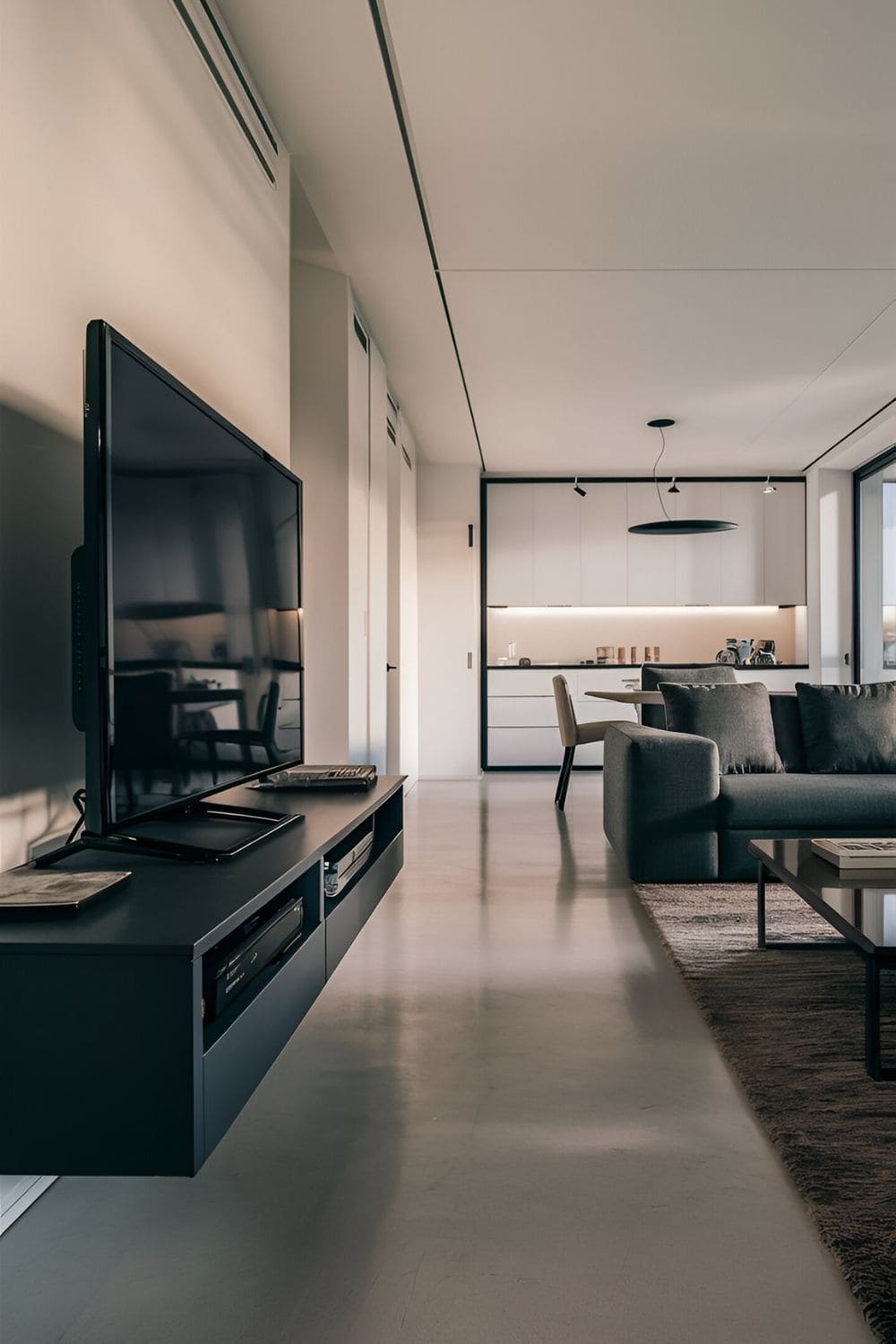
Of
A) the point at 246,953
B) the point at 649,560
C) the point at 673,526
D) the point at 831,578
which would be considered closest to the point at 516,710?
the point at 649,560

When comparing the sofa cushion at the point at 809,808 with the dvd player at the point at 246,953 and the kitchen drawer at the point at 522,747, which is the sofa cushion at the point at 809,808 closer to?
the dvd player at the point at 246,953

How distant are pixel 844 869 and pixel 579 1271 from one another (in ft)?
5.54

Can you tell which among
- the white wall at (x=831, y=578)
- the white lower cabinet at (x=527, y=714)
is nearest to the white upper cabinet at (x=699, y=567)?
the white wall at (x=831, y=578)

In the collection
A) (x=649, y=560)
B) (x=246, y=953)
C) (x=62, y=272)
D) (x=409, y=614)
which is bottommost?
(x=246, y=953)

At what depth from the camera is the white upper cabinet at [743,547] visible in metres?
8.99

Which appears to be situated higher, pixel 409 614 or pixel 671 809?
pixel 409 614

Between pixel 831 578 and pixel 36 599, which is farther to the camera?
pixel 831 578

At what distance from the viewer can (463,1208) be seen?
65.2 inches

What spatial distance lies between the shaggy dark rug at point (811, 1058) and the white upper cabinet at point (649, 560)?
217 inches

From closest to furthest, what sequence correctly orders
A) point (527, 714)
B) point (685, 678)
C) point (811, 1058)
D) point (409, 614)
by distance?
1. point (811, 1058)
2. point (685, 678)
3. point (409, 614)
4. point (527, 714)

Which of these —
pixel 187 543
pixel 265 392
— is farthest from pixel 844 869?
pixel 265 392

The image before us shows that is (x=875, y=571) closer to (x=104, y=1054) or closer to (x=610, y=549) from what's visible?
(x=610, y=549)

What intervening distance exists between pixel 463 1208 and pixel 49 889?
89 cm

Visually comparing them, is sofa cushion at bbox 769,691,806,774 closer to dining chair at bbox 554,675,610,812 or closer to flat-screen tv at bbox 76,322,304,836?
dining chair at bbox 554,675,610,812
